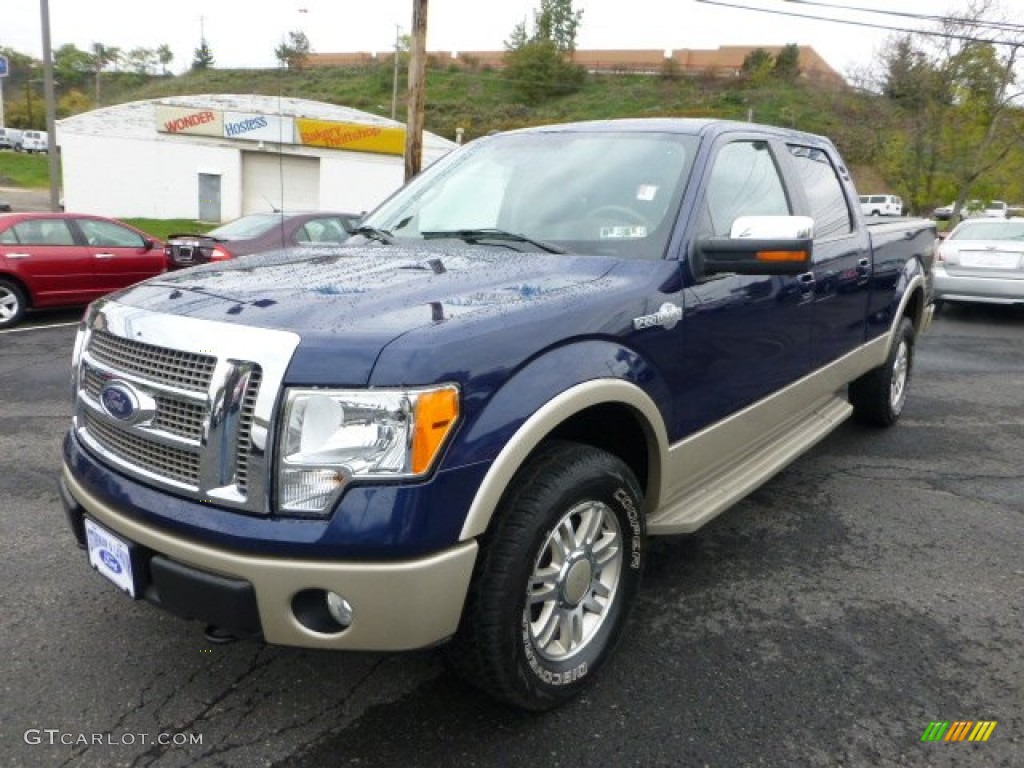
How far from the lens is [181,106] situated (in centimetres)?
2981

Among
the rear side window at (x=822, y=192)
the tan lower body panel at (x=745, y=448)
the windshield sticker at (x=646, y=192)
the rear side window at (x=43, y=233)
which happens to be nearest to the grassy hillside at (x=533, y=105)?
the rear side window at (x=43, y=233)

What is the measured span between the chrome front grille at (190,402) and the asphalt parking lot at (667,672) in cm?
81

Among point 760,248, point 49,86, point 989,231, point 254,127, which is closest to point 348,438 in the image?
point 760,248

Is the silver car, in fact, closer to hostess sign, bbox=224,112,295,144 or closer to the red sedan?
the red sedan

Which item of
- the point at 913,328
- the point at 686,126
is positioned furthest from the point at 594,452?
the point at 913,328

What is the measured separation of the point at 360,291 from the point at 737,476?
6.29ft

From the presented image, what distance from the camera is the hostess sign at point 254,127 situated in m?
29.9

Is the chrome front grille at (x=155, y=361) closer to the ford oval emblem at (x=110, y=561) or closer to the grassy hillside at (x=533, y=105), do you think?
the ford oval emblem at (x=110, y=561)

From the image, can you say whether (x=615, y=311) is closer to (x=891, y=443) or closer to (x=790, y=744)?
(x=790, y=744)

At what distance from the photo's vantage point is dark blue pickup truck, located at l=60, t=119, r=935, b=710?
1.93m

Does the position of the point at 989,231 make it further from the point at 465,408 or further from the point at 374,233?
the point at 465,408

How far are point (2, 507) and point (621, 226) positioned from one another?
3404mm

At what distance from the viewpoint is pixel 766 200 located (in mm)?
3699

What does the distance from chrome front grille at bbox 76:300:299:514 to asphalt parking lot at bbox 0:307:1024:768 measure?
815 mm
